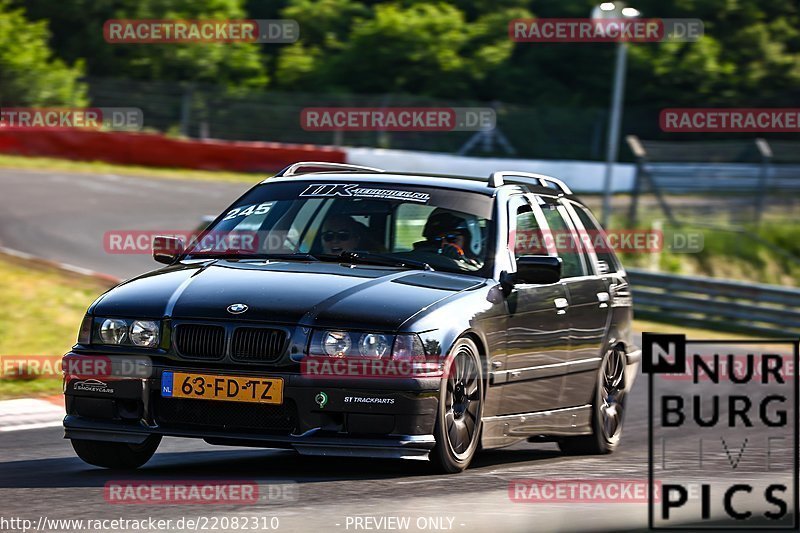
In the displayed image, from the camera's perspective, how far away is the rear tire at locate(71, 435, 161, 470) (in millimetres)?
7148

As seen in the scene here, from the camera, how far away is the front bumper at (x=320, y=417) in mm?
6582

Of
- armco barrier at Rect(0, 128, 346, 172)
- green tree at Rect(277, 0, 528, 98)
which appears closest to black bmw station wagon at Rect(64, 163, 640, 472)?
armco barrier at Rect(0, 128, 346, 172)

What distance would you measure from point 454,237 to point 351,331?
1.37 metres

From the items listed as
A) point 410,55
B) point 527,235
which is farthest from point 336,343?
point 410,55

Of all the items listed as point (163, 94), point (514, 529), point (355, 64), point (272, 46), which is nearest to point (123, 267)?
point (514, 529)

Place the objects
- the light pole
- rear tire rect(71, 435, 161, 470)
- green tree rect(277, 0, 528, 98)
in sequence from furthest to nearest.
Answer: green tree rect(277, 0, 528, 98) < the light pole < rear tire rect(71, 435, 161, 470)

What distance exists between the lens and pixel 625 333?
9.57 m

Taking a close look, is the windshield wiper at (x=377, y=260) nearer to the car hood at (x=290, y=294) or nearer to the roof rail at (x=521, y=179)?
the car hood at (x=290, y=294)

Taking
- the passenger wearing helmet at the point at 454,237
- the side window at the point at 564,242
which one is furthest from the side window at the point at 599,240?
the passenger wearing helmet at the point at 454,237

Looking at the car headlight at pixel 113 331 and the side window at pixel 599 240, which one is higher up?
the side window at pixel 599 240

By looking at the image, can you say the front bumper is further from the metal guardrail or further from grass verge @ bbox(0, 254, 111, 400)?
the metal guardrail

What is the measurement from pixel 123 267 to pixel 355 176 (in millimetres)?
11960

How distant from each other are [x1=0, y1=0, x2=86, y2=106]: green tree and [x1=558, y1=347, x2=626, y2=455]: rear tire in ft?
98.8

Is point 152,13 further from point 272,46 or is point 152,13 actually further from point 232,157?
point 232,157
